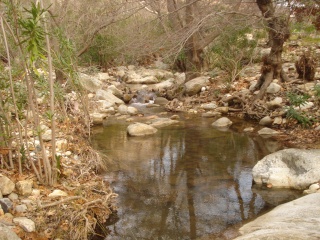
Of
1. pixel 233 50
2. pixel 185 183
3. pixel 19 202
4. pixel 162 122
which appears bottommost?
pixel 185 183

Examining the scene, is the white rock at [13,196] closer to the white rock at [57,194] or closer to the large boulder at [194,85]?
the white rock at [57,194]

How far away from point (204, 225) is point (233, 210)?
0.55m

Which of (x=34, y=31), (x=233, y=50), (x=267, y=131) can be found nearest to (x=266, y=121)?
(x=267, y=131)

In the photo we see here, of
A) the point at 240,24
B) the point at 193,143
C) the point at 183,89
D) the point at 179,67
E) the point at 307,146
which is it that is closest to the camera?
the point at 307,146

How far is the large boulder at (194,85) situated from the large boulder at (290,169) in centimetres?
643

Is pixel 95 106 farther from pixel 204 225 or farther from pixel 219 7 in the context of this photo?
pixel 204 225

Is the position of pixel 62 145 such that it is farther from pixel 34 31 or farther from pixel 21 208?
pixel 34 31

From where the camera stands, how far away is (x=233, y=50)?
1241cm

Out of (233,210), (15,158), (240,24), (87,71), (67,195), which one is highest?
(240,24)

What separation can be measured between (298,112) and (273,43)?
2086 millimetres

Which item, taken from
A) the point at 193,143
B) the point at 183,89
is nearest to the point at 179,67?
the point at 183,89

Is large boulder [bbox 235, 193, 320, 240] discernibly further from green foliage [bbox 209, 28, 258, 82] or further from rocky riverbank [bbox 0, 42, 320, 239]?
green foliage [bbox 209, 28, 258, 82]

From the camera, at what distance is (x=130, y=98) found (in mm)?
12359

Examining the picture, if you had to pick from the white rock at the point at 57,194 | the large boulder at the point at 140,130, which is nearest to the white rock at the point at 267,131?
the large boulder at the point at 140,130
